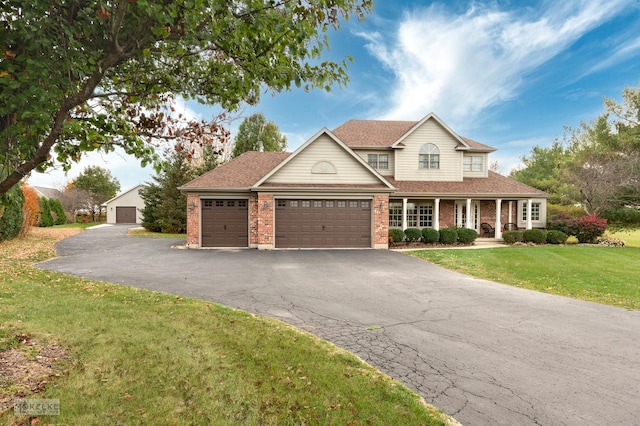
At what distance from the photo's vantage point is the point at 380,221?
16.2m

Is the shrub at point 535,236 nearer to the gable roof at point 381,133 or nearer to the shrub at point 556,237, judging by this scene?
the shrub at point 556,237

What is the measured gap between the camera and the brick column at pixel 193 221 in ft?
53.1

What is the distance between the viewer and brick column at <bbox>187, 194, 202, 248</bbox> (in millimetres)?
16188

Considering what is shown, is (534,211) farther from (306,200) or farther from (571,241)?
(306,200)

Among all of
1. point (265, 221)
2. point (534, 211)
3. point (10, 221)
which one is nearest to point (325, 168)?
point (265, 221)

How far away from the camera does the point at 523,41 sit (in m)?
15.1

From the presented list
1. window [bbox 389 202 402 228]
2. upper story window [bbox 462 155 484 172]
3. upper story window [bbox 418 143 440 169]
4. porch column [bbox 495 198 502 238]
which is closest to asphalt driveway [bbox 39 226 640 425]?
window [bbox 389 202 402 228]

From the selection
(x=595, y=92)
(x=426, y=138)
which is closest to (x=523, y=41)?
(x=426, y=138)

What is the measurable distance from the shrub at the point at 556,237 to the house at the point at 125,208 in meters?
46.5

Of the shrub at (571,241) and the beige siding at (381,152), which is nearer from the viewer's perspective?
the shrub at (571,241)

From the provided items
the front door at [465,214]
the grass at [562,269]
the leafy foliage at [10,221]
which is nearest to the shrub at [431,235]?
the grass at [562,269]

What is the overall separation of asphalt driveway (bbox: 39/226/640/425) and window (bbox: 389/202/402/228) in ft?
29.0

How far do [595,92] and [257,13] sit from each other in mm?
31960

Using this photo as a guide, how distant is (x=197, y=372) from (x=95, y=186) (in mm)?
58377
